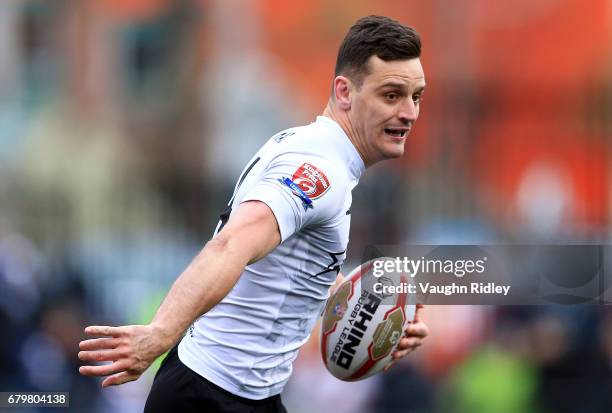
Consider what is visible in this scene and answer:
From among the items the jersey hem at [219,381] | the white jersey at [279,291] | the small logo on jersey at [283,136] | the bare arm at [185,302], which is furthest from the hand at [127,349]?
the small logo on jersey at [283,136]

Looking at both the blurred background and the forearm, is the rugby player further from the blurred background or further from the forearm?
the blurred background

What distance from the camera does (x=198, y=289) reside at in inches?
118

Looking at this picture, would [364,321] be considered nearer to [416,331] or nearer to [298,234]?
[416,331]

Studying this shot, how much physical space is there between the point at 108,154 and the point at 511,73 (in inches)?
196

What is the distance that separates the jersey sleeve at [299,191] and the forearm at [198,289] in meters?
0.26

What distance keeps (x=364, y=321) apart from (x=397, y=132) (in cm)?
93

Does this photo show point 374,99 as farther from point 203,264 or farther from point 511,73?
point 511,73

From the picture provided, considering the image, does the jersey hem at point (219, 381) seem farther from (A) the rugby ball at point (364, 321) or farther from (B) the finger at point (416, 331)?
(B) the finger at point (416, 331)

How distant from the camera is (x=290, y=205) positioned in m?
3.33

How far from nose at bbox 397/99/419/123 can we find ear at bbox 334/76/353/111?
21cm

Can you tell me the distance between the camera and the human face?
3.96 meters

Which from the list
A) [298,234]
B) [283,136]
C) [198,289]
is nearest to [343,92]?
[283,136]

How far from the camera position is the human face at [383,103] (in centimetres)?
396

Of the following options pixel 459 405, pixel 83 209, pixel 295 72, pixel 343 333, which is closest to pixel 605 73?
pixel 295 72
